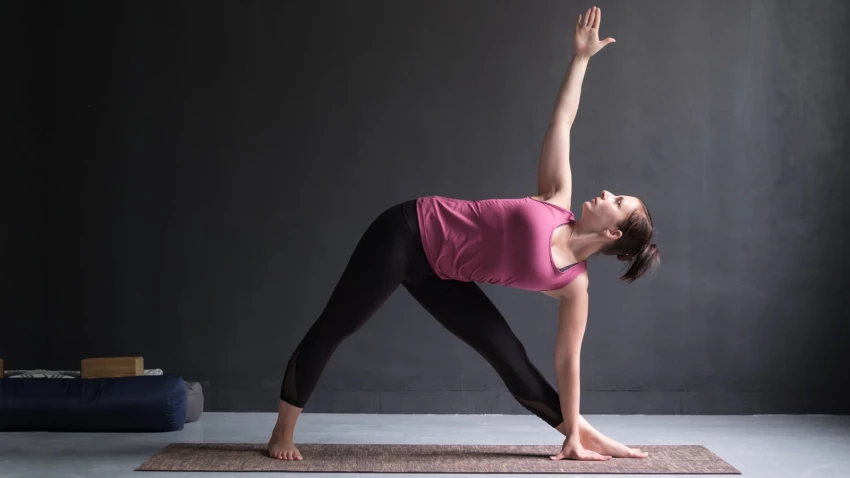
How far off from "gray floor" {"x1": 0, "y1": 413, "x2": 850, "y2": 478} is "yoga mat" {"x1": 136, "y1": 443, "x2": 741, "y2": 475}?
87mm

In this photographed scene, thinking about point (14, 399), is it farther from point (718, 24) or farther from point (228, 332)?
point (718, 24)

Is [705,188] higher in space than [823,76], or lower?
lower

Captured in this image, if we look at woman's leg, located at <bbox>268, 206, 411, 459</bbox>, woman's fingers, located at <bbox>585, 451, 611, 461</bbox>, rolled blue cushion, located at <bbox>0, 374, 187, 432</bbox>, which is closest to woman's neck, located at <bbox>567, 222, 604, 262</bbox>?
woman's leg, located at <bbox>268, 206, 411, 459</bbox>

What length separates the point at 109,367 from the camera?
3.86 metres

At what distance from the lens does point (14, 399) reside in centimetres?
360

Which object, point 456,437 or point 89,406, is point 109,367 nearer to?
point 89,406

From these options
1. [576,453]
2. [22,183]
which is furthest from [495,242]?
[22,183]

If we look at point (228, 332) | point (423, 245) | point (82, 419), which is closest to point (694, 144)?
point (423, 245)

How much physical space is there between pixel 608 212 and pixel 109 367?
88.7 inches

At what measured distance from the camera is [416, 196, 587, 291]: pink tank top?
9.46 feet

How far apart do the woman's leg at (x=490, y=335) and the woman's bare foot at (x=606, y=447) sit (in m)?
0.13

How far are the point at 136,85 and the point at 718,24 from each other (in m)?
2.87

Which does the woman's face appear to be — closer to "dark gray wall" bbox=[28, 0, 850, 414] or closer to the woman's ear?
the woman's ear

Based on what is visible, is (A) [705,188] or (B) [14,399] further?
(A) [705,188]
